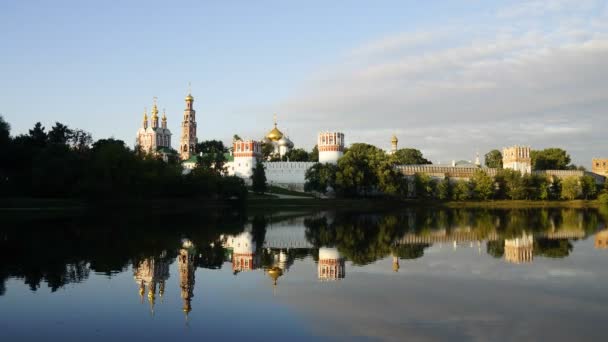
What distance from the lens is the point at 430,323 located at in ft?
31.8

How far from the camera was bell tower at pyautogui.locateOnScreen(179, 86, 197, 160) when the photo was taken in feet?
300

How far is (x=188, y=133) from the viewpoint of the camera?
91.5 m

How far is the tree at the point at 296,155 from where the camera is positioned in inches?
3433

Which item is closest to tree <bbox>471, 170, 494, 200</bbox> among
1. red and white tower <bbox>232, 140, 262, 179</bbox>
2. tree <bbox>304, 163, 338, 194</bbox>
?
tree <bbox>304, 163, 338, 194</bbox>

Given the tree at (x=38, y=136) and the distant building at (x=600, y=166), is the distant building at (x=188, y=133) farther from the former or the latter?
the distant building at (x=600, y=166)

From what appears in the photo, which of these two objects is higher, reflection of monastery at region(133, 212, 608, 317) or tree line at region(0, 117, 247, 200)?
tree line at region(0, 117, 247, 200)

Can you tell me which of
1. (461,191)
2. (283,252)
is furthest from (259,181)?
(283,252)

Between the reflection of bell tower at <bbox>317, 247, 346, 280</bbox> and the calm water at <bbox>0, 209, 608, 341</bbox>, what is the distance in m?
0.05

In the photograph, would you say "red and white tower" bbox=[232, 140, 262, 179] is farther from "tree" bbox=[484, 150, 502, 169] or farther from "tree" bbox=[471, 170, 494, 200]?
"tree" bbox=[484, 150, 502, 169]

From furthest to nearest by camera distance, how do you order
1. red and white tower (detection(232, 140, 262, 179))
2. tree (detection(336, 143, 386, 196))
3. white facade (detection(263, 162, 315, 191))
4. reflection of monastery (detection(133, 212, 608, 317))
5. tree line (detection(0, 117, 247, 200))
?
white facade (detection(263, 162, 315, 191)), red and white tower (detection(232, 140, 262, 179)), tree (detection(336, 143, 386, 196)), tree line (detection(0, 117, 247, 200)), reflection of monastery (detection(133, 212, 608, 317))

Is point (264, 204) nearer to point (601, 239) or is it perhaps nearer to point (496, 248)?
point (601, 239)

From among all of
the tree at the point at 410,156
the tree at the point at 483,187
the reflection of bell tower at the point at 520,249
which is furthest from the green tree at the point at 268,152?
the reflection of bell tower at the point at 520,249

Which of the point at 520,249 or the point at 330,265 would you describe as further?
the point at 520,249

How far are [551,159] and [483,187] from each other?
108 feet
